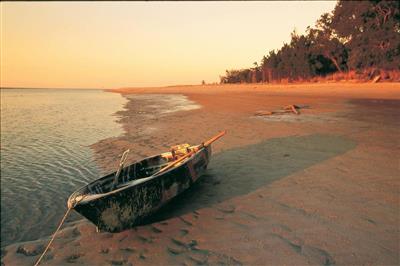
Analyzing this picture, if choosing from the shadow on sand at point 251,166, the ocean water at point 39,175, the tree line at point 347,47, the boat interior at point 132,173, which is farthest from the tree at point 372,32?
the boat interior at point 132,173

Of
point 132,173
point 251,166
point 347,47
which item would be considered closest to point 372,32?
point 347,47

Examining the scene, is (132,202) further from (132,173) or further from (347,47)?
(347,47)

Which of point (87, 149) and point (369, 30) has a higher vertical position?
point (369, 30)

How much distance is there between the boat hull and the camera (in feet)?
16.6

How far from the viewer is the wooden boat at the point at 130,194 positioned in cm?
508

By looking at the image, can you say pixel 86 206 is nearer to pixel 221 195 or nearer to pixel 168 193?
pixel 168 193

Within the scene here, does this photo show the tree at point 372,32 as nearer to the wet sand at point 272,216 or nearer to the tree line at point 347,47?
the tree line at point 347,47

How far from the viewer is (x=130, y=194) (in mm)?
5355

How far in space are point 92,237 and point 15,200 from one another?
2836 mm

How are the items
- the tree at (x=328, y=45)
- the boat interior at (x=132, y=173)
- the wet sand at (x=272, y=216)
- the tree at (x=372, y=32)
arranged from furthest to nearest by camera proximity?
the tree at (x=328, y=45) < the tree at (x=372, y=32) < the boat interior at (x=132, y=173) < the wet sand at (x=272, y=216)

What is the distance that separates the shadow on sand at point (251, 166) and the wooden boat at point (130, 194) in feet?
1.09

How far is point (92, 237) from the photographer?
5441 mm

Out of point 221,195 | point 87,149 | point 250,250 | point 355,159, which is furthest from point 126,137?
point 250,250

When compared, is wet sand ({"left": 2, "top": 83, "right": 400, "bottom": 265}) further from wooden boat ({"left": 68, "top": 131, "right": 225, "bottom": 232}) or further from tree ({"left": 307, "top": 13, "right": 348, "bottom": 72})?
tree ({"left": 307, "top": 13, "right": 348, "bottom": 72})
